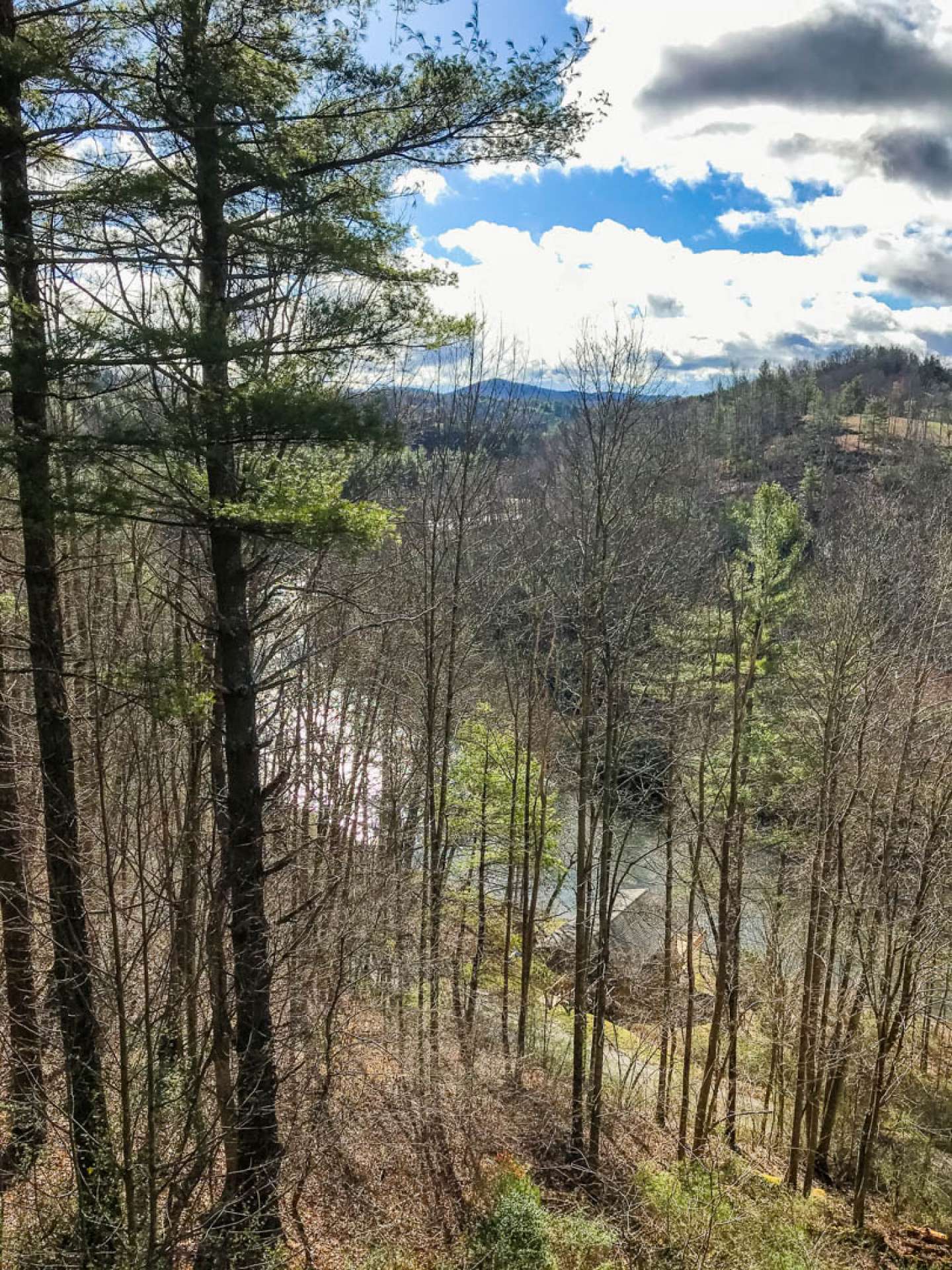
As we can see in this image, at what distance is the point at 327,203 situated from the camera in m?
5.20

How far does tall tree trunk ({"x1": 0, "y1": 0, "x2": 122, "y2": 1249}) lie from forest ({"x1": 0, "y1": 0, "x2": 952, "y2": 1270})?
0.04 meters

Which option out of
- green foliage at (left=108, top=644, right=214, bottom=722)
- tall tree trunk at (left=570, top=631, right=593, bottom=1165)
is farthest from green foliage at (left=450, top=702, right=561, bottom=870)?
green foliage at (left=108, top=644, right=214, bottom=722)

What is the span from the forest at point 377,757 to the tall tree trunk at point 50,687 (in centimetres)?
4

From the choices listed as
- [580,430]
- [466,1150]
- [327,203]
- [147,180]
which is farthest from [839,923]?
[147,180]

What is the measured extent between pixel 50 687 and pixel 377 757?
8749 mm

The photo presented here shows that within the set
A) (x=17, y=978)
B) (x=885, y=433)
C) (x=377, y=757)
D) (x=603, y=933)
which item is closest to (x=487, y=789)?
(x=377, y=757)

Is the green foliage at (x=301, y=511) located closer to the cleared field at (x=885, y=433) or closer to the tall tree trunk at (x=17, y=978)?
the tall tree trunk at (x=17, y=978)

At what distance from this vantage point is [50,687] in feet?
18.4

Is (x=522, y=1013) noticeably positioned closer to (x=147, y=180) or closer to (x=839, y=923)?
(x=839, y=923)

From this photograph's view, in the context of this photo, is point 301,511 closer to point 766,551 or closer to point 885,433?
point 766,551

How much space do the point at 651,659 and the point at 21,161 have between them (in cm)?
1214

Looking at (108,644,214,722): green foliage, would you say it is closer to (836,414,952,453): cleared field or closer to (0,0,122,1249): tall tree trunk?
(0,0,122,1249): tall tree trunk

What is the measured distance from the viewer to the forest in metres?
4.77

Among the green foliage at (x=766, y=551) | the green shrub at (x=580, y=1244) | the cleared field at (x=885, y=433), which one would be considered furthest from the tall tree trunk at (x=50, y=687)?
the cleared field at (x=885, y=433)
